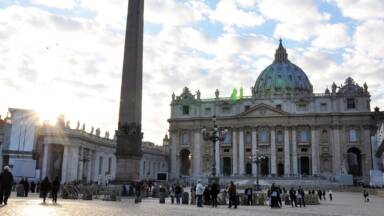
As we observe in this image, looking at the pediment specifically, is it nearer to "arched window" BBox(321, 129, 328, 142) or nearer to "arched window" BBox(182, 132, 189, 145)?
"arched window" BBox(321, 129, 328, 142)

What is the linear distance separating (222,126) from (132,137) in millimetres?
57327

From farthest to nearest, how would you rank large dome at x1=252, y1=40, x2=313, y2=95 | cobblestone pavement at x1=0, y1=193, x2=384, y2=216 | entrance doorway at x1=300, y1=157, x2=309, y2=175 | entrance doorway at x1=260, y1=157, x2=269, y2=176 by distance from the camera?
large dome at x1=252, y1=40, x2=313, y2=95
entrance doorway at x1=260, y1=157, x2=269, y2=176
entrance doorway at x1=300, y1=157, x2=309, y2=175
cobblestone pavement at x1=0, y1=193, x2=384, y2=216

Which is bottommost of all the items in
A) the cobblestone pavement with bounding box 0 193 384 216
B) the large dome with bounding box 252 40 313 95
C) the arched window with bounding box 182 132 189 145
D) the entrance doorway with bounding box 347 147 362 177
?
the cobblestone pavement with bounding box 0 193 384 216

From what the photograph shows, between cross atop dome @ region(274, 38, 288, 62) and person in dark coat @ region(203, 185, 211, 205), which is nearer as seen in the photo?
person in dark coat @ region(203, 185, 211, 205)

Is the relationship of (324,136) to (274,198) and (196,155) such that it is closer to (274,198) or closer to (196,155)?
(196,155)

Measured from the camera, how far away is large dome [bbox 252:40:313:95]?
94.5 m

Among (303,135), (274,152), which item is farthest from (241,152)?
(303,135)

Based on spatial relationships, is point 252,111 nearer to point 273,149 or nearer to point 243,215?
point 273,149

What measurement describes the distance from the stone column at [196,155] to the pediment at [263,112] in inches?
361

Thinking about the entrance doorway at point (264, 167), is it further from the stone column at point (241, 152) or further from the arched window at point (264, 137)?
the stone column at point (241, 152)

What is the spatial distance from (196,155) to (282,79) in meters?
29.2

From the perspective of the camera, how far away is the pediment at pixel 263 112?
74.8 meters

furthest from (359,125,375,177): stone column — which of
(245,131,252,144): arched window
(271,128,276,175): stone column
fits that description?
(245,131,252,144): arched window

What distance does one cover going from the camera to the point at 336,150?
71.4 m
